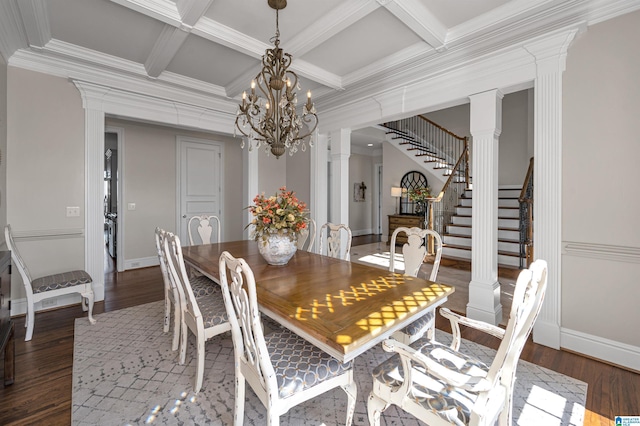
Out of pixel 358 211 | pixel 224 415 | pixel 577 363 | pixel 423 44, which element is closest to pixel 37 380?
pixel 224 415

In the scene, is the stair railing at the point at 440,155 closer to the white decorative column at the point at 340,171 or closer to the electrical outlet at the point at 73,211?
the white decorative column at the point at 340,171

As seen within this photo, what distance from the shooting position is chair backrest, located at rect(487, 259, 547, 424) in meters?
0.99

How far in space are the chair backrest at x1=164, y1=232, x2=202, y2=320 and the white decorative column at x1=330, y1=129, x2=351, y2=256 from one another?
267cm

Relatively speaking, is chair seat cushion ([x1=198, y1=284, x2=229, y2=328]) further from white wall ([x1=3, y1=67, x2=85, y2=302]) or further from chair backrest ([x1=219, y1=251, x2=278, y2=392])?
white wall ([x1=3, y1=67, x2=85, y2=302])

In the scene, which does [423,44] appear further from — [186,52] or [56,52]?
[56,52]

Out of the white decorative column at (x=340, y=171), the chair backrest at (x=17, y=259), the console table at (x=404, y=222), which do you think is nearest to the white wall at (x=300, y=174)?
the white decorative column at (x=340, y=171)

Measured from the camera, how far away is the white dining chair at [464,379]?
1.01 metres

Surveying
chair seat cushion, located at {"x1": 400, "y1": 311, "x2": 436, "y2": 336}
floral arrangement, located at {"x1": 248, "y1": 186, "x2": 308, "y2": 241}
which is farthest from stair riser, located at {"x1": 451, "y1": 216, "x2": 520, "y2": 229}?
floral arrangement, located at {"x1": 248, "y1": 186, "x2": 308, "y2": 241}

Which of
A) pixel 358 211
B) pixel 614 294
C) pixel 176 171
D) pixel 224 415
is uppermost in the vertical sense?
pixel 176 171

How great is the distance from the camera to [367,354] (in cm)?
229

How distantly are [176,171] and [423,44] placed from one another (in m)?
4.54

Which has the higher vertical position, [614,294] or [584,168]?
[584,168]

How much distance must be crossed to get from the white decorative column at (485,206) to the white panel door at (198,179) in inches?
183

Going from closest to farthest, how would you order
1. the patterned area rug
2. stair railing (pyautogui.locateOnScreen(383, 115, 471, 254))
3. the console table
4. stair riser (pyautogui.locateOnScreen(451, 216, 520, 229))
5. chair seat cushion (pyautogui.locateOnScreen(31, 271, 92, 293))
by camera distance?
1. the patterned area rug
2. chair seat cushion (pyautogui.locateOnScreen(31, 271, 92, 293))
3. stair riser (pyautogui.locateOnScreen(451, 216, 520, 229))
4. stair railing (pyautogui.locateOnScreen(383, 115, 471, 254))
5. the console table
